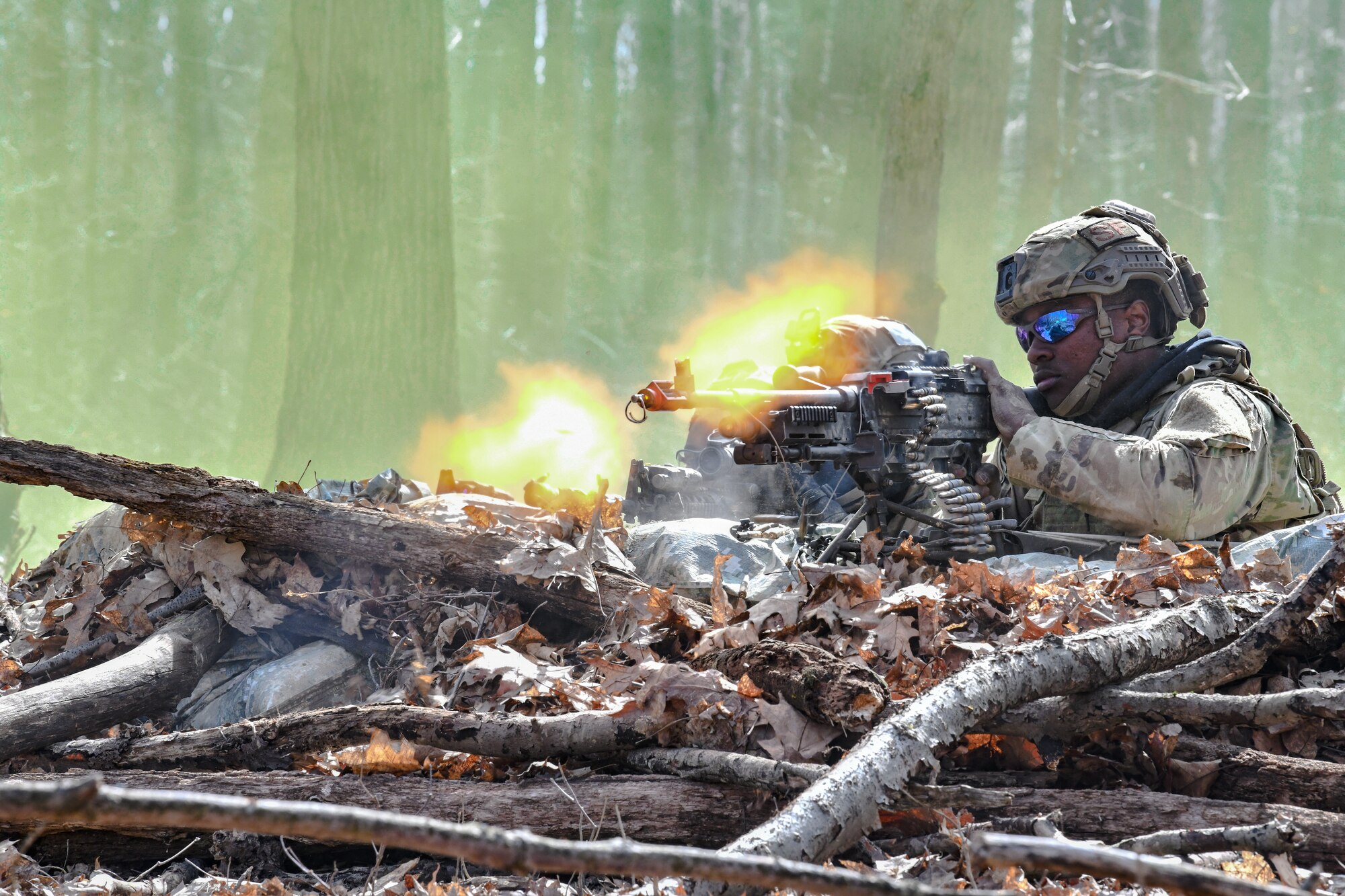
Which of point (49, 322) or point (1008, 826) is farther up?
point (49, 322)

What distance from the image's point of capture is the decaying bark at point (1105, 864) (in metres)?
1.10

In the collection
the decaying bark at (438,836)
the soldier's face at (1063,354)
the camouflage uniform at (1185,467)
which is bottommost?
Result: the decaying bark at (438,836)

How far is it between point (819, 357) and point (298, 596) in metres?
3.97

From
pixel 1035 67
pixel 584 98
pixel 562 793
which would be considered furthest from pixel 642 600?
pixel 1035 67

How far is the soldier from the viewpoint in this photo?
4578mm

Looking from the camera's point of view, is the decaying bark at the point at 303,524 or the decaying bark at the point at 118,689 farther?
the decaying bark at the point at 303,524

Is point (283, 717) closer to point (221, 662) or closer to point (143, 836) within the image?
point (143, 836)

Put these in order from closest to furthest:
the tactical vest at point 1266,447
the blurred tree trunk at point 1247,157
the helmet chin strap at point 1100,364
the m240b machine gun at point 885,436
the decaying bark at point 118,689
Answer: the decaying bark at point 118,689 < the m240b machine gun at point 885,436 < the tactical vest at point 1266,447 < the helmet chin strap at point 1100,364 < the blurred tree trunk at point 1247,157

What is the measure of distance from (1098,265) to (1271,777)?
323 centimetres

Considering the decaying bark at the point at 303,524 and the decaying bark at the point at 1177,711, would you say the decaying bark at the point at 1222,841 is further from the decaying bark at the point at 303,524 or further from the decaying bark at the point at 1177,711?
the decaying bark at the point at 303,524

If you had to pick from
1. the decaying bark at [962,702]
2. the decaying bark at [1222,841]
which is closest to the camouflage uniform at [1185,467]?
the decaying bark at [962,702]

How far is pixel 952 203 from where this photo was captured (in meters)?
16.2

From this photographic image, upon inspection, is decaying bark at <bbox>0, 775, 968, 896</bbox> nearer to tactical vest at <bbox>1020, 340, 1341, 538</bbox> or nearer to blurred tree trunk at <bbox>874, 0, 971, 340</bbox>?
tactical vest at <bbox>1020, 340, 1341, 538</bbox>

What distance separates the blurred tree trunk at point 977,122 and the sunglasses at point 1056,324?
9255mm
